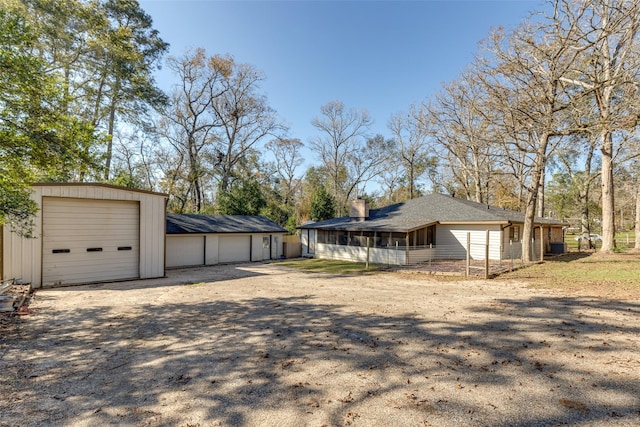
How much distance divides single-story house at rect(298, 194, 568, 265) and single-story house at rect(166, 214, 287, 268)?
9.92 feet

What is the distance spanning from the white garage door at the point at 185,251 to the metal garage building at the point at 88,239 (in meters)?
3.65

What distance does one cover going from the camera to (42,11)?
16531mm

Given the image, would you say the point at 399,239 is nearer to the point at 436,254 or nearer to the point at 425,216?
the point at 436,254

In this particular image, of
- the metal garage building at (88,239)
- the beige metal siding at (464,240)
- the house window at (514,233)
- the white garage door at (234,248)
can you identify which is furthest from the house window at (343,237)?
the metal garage building at (88,239)

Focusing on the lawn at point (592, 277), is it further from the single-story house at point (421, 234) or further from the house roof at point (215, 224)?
the house roof at point (215, 224)

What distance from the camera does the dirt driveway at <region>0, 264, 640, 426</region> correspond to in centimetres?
331

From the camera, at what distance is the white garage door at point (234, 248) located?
1914 centimetres

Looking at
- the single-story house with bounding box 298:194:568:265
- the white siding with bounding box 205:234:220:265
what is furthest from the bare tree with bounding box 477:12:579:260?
the white siding with bounding box 205:234:220:265

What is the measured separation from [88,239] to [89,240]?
0.05m

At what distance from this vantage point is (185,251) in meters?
17.4

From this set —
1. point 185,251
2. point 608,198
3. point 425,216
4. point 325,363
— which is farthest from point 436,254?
point 325,363

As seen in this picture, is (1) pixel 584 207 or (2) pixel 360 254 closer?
(2) pixel 360 254

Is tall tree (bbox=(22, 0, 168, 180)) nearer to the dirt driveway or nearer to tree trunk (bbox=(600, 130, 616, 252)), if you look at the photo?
the dirt driveway

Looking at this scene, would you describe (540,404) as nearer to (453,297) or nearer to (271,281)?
(453,297)
